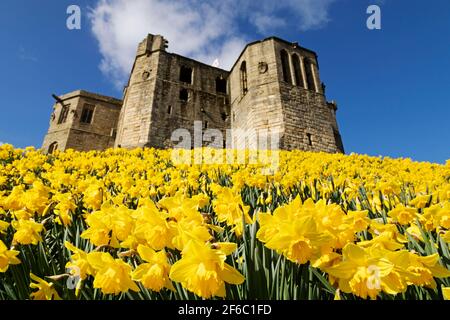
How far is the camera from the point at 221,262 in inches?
30.5

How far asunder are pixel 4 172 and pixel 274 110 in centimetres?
1536

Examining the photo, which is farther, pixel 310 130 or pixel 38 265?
pixel 310 130

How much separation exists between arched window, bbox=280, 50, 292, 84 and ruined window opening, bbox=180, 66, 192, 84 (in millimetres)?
7913

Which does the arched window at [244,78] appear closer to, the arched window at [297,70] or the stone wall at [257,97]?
the stone wall at [257,97]

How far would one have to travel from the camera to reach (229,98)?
22.5m

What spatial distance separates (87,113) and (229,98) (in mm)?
15536

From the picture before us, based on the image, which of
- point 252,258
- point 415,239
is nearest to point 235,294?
point 252,258

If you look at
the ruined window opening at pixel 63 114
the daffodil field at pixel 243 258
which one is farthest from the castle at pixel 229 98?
the daffodil field at pixel 243 258

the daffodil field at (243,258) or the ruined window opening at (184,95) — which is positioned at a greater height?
the ruined window opening at (184,95)

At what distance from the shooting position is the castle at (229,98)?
17359 millimetres

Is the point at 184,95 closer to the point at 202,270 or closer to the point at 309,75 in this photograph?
the point at 309,75
